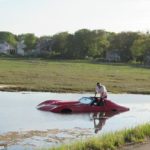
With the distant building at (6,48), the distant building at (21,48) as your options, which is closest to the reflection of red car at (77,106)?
the distant building at (21,48)

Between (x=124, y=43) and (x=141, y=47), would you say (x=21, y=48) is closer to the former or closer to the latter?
(x=124, y=43)

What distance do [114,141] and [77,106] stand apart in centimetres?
1398

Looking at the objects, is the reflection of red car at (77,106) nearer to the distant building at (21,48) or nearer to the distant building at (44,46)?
the distant building at (44,46)

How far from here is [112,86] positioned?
46219mm

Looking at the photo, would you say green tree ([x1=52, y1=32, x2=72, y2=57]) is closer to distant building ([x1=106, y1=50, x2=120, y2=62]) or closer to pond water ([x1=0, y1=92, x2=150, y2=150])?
distant building ([x1=106, y1=50, x2=120, y2=62])

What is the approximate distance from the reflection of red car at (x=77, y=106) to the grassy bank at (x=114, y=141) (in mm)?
11741

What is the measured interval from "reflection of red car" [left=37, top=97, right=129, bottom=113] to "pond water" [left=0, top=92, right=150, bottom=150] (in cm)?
71

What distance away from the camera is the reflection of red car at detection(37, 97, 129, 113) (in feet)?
90.0

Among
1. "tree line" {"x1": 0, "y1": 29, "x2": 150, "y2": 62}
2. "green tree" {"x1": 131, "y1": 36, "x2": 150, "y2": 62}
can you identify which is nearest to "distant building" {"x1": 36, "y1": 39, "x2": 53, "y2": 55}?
"tree line" {"x1": 0, "y1": 29, "x2": 150, "y2": 62}

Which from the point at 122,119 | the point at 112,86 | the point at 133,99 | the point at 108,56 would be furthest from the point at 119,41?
the point at 122,119

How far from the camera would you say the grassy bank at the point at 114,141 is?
44.0ft

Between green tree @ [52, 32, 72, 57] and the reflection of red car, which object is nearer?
the reflection of red car

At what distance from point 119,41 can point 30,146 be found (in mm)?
121537

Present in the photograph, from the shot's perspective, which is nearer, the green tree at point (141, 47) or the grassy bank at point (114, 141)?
the grassy bank at point (114, 141)
